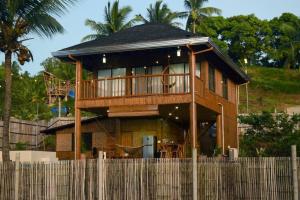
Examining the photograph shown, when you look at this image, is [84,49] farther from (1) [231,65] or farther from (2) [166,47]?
(1) [231,65]

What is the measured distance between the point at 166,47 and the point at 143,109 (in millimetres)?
2610

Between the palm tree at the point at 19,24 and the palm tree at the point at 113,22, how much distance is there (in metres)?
28.9

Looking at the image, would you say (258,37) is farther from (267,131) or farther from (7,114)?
(7,114)

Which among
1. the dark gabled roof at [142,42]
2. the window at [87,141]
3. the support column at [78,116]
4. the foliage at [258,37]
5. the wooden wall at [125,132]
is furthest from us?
the foliage at [258,37]

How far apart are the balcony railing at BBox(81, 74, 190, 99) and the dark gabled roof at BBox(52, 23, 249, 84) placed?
1239 mm

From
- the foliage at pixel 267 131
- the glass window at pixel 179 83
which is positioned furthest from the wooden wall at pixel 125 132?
the foliage at pixel 267 131

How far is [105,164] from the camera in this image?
40.2 feet

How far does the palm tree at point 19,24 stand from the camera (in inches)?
620

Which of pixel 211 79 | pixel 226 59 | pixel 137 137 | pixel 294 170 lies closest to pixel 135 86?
pixel 137 137

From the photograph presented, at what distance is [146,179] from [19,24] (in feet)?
23.2

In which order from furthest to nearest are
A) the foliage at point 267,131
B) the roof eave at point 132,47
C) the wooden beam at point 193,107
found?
the foliage at point 267,131, the roof eave at point 132,47, the wooden beam at point 193,107

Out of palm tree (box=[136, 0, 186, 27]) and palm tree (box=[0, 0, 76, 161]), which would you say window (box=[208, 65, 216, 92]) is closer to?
palm tree (box=[0, 0, 76, 161])

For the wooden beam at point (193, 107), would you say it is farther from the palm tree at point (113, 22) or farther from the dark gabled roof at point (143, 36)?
the palm tree at point (113, 22)

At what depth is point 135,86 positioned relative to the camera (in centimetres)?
2220
